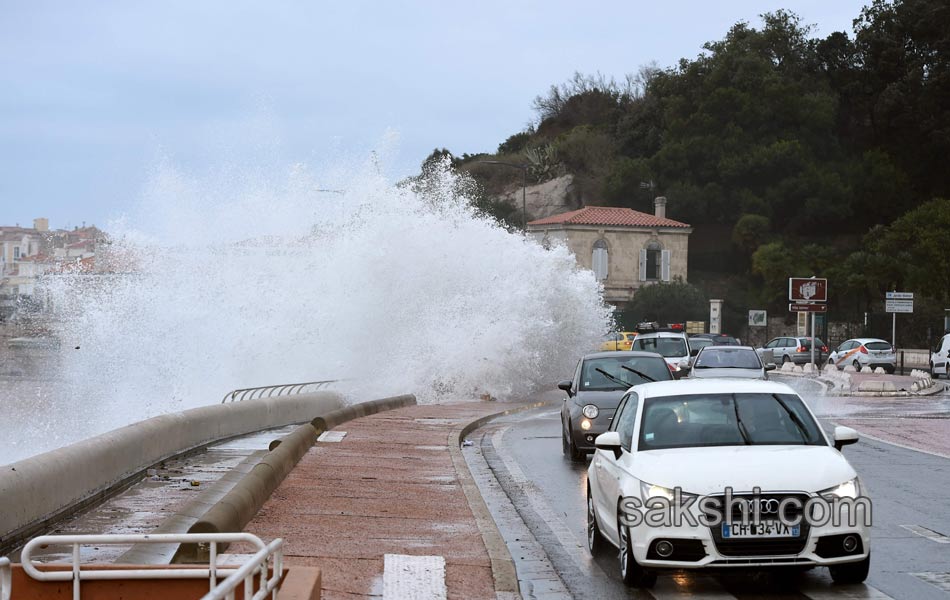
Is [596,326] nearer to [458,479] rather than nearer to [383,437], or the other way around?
[383,437]

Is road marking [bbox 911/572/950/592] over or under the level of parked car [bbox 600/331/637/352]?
over

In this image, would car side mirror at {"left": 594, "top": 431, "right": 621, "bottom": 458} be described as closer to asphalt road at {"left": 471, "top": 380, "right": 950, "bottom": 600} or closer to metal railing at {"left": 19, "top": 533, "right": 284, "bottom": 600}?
asphalt road at {"left": 471, "top": 380, "right": 950, "bottom": 600}

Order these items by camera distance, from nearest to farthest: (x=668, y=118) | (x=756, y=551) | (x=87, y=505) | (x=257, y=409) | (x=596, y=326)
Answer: (x=756, y=551)
(x=87, y=505)
(x=257, y=409)
(x=596, y=326)
(x=668, y=118)

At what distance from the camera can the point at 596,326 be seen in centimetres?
4984

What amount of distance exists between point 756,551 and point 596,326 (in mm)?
41649

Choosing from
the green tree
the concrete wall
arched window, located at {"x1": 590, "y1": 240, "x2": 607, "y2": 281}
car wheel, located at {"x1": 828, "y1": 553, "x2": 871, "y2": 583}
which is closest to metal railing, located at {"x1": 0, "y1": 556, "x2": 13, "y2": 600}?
car wheel, located at {"x1": 828, "y1": 553, "x2": 871, "y2": 583}

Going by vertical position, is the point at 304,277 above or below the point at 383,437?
above

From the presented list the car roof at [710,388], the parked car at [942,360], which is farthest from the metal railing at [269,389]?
the parked car at [942,360]

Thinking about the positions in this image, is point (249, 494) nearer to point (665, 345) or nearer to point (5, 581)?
point (5, 581)

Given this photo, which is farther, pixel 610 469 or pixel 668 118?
pixel 668 118

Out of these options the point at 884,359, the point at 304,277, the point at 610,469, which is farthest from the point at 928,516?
the point at 884,359

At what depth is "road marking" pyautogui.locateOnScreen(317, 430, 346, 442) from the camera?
1953 cm

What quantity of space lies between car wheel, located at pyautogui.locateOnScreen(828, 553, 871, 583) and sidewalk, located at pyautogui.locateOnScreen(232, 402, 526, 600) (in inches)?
91.3

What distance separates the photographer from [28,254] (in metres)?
146
